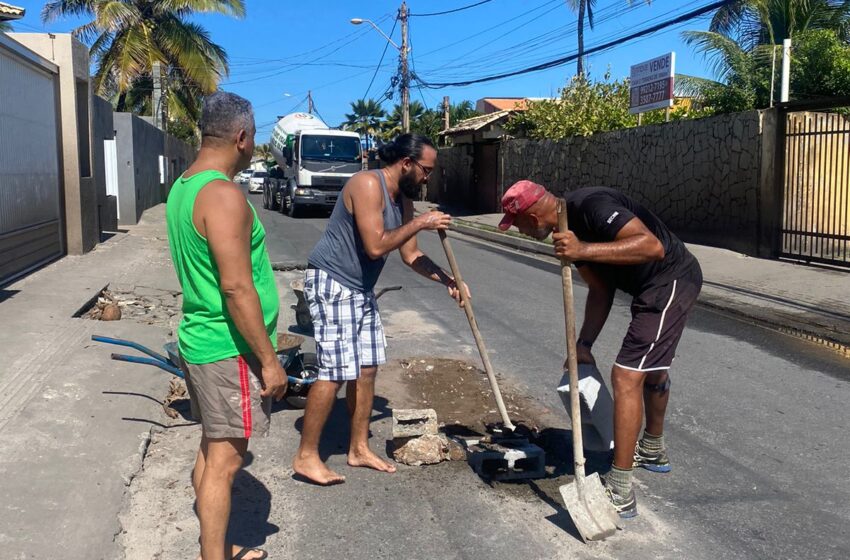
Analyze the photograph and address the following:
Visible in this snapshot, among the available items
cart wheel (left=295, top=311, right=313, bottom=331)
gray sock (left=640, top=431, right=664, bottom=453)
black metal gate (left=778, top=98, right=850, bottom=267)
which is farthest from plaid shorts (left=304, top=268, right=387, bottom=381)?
black metal gate (left=778, top=98, right=850, bottom=267)

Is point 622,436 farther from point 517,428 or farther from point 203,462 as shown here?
point 203,462

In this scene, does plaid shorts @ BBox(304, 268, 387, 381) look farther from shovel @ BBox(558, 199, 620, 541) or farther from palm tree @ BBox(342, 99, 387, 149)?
palm tree @ BBox(342, 99, 387, 149)

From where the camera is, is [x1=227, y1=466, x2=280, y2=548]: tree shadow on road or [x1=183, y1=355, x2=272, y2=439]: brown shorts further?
[x1=227, y1=466, x2=280, y2=548]: tree shadow on road

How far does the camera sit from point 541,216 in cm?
390

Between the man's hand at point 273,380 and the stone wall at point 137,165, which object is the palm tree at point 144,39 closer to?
the stone wall at point 137,165

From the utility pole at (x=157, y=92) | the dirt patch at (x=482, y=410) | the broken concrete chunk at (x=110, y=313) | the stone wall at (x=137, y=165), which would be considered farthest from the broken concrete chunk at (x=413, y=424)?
the utility pole at (x=157, y=92)

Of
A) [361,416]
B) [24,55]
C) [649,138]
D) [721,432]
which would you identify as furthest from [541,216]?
[649,138]

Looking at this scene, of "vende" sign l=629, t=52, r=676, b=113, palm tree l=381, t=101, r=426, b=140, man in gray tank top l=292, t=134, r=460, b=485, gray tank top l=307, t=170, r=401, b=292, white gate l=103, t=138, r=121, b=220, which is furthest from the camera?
palm tree l=381, t=101, r=426, b=140

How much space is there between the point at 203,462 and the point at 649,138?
16.3 metres

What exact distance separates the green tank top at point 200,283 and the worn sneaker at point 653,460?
7.98 ft

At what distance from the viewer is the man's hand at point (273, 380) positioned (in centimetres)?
303

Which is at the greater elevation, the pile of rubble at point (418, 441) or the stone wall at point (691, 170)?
the stone wall at point (691, 170)

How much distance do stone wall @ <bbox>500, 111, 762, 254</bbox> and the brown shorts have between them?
12.8 meters

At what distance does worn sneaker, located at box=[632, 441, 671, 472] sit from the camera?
4.52m
